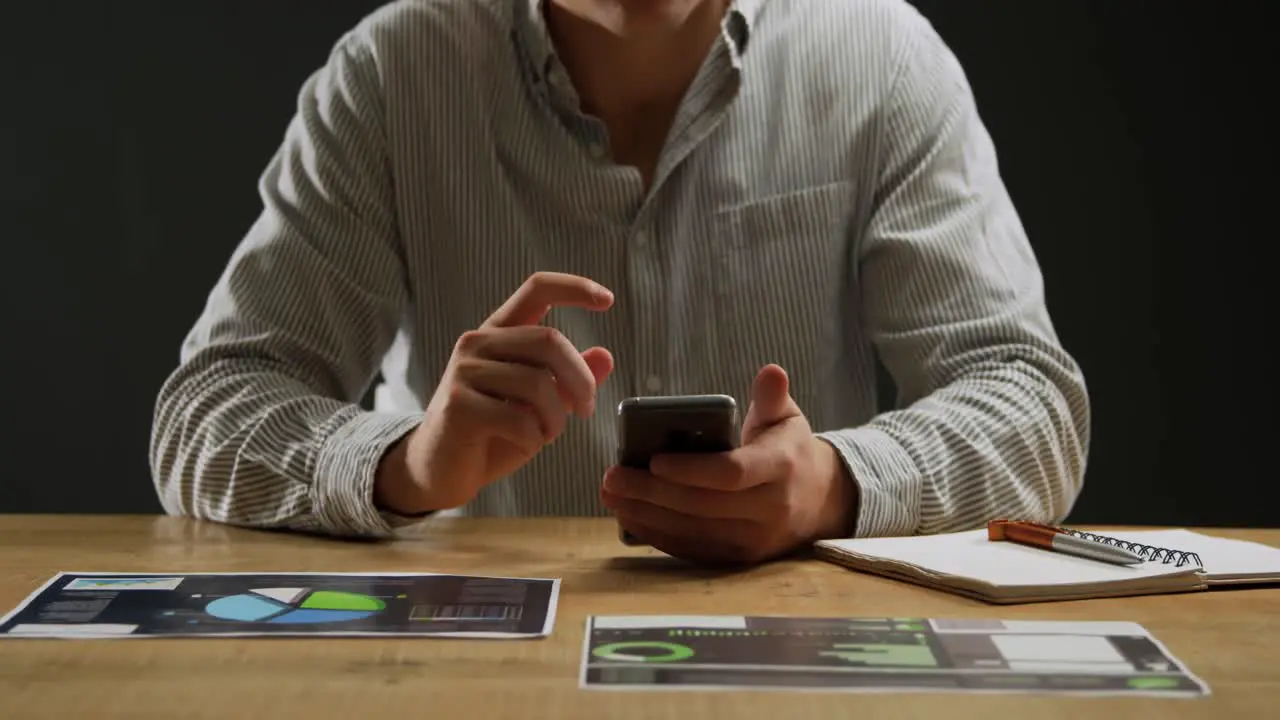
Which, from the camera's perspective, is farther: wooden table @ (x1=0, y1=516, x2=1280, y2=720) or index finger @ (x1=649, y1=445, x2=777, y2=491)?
index finger @ (x1=649, y1=445, x2=777, y2=491)

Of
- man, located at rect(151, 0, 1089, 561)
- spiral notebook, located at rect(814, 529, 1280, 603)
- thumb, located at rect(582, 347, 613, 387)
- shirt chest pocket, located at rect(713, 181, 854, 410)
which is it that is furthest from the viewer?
shirt chest pocket, located at rect(713, 181, 854, 410)

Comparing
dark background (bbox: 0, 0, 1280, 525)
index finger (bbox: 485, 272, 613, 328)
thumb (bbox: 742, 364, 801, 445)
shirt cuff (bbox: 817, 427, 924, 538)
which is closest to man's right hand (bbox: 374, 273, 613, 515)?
index finger (bbox: 485, 272, 613, 328)

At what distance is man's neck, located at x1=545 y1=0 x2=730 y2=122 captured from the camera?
6.06 feet

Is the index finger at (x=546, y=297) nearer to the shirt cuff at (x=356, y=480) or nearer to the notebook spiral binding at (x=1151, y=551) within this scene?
the shirt cuff at (x=356, y=480)

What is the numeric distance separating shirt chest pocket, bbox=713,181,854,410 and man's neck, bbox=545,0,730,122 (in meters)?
0.18

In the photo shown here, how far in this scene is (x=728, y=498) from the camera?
1.23m

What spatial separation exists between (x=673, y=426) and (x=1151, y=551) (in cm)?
43

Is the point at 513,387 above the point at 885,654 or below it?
above

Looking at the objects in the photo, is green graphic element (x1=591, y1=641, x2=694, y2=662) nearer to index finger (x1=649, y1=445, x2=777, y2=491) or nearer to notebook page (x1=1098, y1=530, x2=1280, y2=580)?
index finger (x1=649, y1=445, x2=777, y2=491)

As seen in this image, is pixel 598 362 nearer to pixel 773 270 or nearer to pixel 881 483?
pixel 881 483

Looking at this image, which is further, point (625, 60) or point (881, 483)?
point (625, 60)

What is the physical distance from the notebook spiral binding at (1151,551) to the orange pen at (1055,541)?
1 centimetres

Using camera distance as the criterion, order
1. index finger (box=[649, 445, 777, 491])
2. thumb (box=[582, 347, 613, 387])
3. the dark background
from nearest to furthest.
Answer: index finger (box=[649, 445, 777, 491]) → thumb (box=[582, 347, 613, 387]) → the dark background

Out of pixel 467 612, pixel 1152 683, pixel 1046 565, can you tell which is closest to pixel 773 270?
pixel 1046 565
